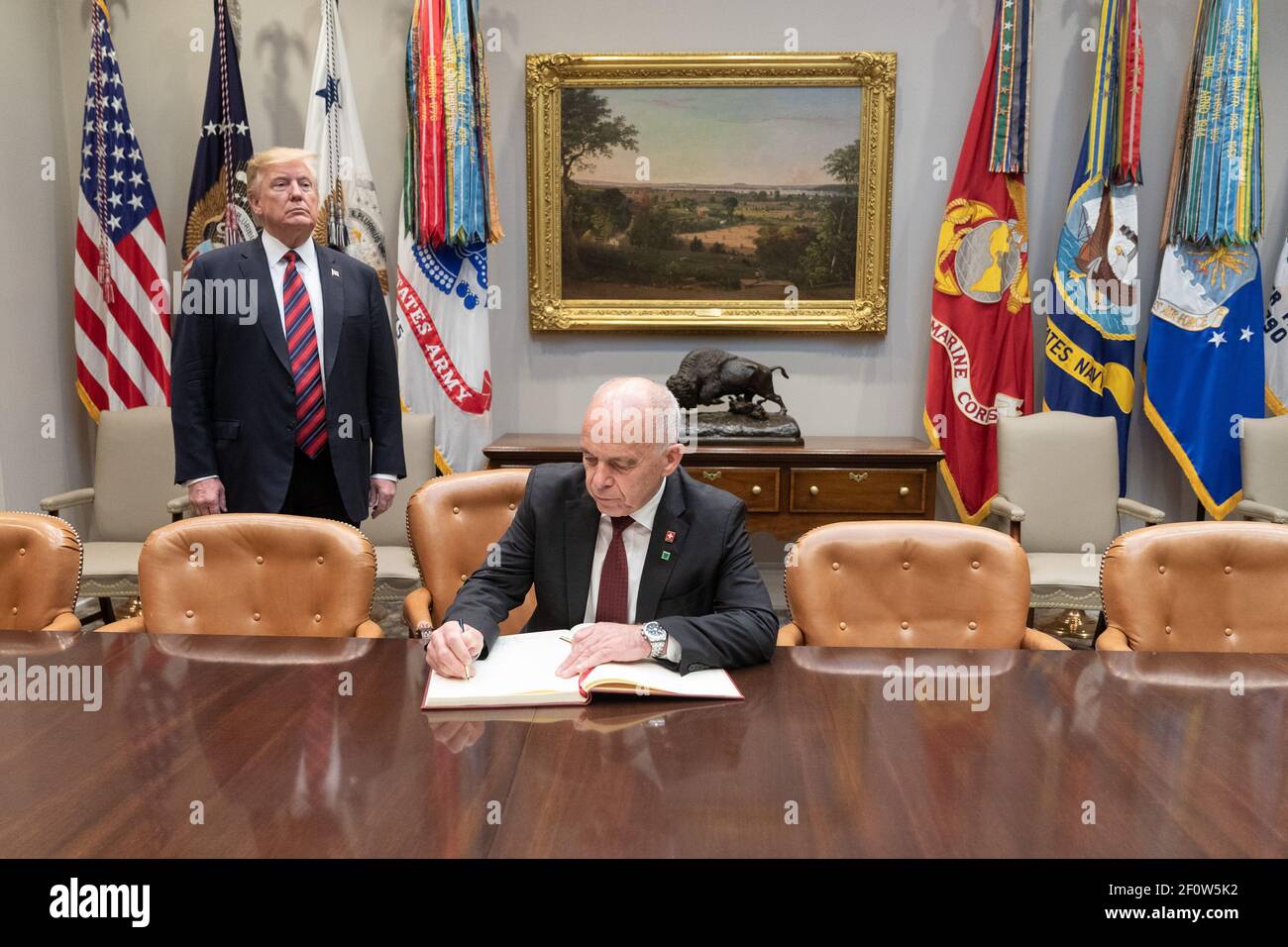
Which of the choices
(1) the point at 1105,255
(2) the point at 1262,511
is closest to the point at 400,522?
(1) the point at 1105,255

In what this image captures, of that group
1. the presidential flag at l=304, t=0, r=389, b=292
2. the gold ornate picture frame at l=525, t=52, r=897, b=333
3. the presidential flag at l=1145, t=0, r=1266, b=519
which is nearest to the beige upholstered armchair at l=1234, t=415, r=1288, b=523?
the presidential flag at l=1145, t=0, r=1266, b=519

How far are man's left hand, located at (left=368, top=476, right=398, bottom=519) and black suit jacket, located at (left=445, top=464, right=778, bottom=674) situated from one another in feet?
3.96

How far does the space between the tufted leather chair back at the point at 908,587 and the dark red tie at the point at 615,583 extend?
429 mm

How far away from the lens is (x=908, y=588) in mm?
2330

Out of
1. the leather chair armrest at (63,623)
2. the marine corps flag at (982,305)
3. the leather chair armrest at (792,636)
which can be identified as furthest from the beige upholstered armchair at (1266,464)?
the leather chair armrest at (63,623)

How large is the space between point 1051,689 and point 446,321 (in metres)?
3.64

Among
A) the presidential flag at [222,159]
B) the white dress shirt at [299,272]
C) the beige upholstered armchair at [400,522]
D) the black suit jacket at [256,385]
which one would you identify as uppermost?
the presidential flag at [222,159]

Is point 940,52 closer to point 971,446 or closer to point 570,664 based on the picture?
point 971,446

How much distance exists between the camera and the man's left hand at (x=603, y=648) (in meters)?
1.74

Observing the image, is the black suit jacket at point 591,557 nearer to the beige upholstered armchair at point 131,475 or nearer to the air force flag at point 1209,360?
the beige upholstered armchair at point 131,475

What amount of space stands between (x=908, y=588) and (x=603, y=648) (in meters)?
0.90

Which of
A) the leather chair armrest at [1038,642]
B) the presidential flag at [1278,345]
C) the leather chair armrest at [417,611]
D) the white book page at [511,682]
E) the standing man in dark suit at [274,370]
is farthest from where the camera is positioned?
the presidential flag at [1278,345]
